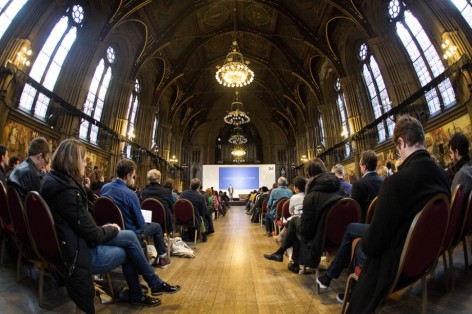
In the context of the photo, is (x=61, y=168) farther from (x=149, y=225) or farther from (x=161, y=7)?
(x=161, y=7)

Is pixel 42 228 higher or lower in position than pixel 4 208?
lower

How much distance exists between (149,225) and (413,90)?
10.4 metres

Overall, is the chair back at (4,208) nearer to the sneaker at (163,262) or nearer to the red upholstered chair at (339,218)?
the sneaker at (163,262)

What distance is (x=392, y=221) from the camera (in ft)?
4.55

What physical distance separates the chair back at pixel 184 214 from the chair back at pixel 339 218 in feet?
10.0

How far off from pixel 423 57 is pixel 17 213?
11.7 metres

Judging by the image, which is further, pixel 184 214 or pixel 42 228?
pixel 184 214

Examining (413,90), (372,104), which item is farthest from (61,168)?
(372,104)

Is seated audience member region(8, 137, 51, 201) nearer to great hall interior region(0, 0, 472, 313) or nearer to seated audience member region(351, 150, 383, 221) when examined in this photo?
great hall interior region(0, 0, 472, 313)

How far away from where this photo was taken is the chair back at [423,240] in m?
1.35

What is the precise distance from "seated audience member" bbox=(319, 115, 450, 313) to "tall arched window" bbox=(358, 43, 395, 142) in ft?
36.2

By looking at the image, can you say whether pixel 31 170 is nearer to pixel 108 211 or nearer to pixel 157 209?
pixel 108 211

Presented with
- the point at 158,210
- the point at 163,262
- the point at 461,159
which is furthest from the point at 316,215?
the point at 158,210

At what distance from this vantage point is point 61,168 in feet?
6.06
